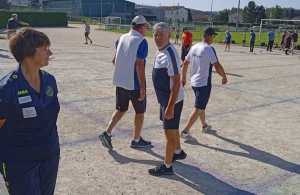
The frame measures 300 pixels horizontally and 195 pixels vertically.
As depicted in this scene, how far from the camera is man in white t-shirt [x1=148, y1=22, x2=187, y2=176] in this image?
12.4 feet

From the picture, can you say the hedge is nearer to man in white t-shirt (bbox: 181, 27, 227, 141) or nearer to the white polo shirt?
man in white t-shirt (bbox: 181, 27, 227, 141)

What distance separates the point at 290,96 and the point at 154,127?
481cm

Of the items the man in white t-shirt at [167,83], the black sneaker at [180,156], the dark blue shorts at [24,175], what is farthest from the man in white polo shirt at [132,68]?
the dark blue shorts at [24,175]

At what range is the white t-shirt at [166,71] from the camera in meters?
3.78

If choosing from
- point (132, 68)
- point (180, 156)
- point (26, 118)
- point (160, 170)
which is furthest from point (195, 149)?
point (26, 118)

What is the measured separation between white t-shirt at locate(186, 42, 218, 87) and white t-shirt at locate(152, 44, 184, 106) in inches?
51.0

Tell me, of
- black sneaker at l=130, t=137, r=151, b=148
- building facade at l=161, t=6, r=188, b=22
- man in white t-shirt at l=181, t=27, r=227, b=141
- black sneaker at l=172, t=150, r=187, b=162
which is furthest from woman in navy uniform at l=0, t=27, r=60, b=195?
building facade at l=161, t=6, r=188, b=22

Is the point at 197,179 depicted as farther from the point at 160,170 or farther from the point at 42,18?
the point at 42,18

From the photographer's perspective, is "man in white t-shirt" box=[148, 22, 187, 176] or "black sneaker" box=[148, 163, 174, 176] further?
"black sneaker" box=[148, 163, 174, 176]

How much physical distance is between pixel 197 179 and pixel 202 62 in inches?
75.8

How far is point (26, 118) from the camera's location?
2.17 meters

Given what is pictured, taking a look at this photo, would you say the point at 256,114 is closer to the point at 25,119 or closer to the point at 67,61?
the point at 25,119

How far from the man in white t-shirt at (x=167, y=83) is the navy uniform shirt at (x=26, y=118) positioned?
1.68 meters

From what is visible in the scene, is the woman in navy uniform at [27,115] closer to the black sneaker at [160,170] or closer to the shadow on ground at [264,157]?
the black sneaker at [160,170]
